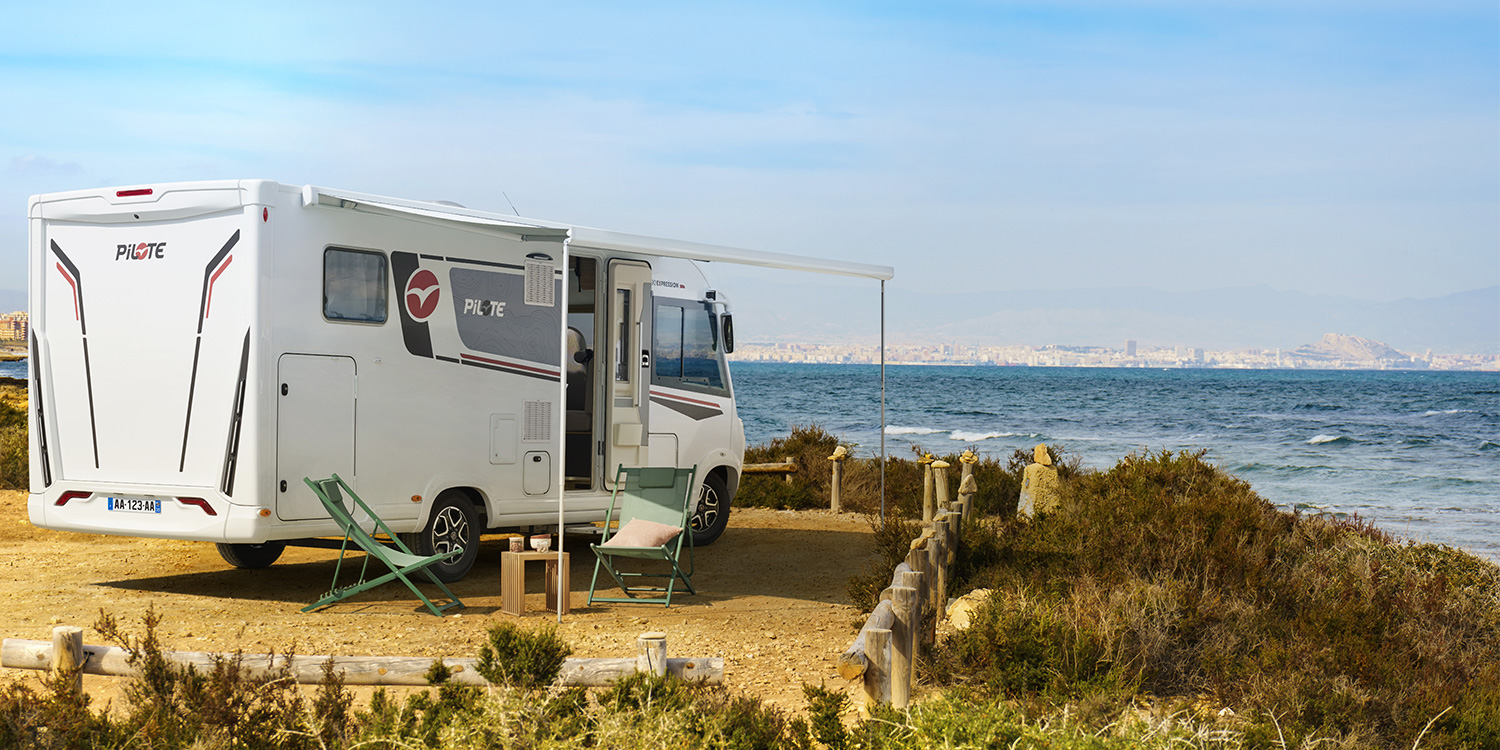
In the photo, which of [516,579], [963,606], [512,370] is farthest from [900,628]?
[512,370]

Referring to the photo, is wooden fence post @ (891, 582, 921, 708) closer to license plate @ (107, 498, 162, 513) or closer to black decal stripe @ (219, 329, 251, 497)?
black decal stripe @ (219, 329, 251, 497)

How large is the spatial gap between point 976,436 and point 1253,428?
9.42m

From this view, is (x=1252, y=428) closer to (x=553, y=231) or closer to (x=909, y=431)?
(x=909, y=431)

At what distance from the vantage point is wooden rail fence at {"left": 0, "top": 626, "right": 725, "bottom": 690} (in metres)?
3.93

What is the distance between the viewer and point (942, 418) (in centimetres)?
4109

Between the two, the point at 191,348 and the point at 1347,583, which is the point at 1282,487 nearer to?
the point at 1347,583

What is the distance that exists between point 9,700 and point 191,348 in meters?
3.02

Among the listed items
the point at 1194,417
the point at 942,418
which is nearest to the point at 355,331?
the point at 942,418

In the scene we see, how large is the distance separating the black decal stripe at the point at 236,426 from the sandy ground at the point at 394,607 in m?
0.79

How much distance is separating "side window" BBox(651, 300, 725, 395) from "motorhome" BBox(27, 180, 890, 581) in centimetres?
96

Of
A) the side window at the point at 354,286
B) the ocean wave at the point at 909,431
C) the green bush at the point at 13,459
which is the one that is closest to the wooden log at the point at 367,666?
the side window at the point at 354,286

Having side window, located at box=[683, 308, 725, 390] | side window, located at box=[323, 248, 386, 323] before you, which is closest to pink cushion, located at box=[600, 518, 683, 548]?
side window, located at box=[683, 308, 725, 390]

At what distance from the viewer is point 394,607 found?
6.59m

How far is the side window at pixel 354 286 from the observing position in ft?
21.2
